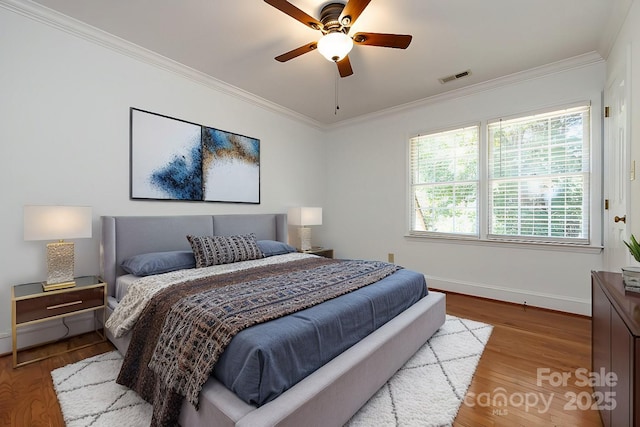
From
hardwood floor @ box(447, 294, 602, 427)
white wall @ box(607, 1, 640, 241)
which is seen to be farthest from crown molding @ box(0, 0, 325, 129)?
hardwood floor @ box(447, 294, 602, 427)

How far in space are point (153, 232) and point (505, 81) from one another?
4395mm

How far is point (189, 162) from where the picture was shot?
10.9ft

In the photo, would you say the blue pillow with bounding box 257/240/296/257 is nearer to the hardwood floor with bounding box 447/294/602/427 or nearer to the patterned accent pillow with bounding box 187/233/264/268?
the patterned accent pillow with bounding box 187/233/264/268

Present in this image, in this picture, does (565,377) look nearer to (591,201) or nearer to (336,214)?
(591,201)

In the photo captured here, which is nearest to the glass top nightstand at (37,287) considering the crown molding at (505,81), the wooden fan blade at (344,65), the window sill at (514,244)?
the wooden fan blade at (344,65)

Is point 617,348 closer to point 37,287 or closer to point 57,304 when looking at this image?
point 57,304

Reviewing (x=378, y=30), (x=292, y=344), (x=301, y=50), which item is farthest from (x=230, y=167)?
(x=292, y=344)

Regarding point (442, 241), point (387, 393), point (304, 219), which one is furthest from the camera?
point (304, 219)

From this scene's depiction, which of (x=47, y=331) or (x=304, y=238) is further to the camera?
(x=304, y=238)

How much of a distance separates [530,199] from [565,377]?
2.05 meters

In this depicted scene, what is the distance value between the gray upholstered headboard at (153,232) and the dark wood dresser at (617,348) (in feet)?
11.0

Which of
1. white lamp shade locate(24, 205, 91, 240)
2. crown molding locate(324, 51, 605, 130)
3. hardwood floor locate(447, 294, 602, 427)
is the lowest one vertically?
hardwood floor locate(447, 294, 602, 427)

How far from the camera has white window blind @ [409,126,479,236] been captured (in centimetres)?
379

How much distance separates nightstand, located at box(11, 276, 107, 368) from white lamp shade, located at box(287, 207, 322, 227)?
8.19ft
